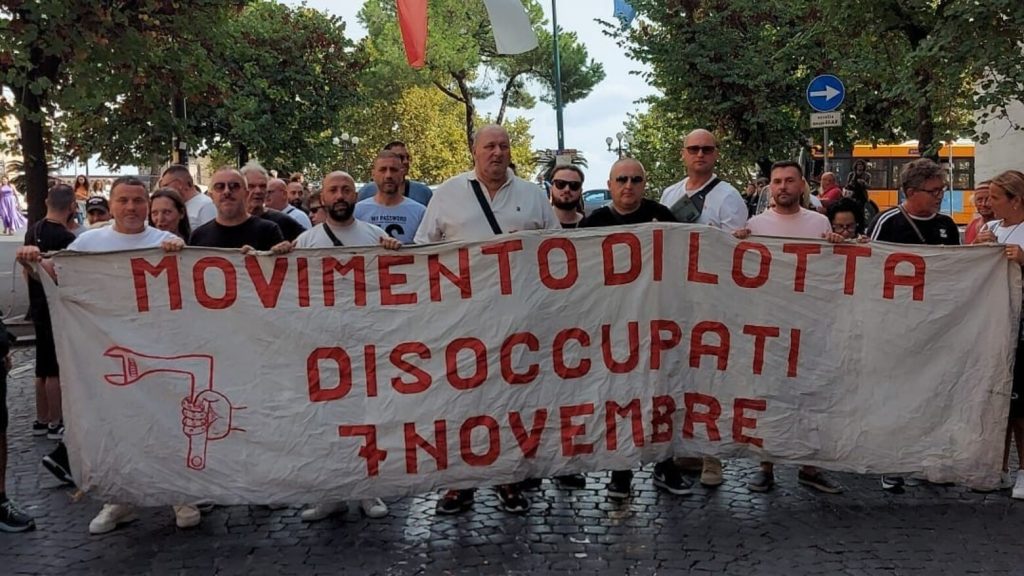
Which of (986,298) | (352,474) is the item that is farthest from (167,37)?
(986,298)

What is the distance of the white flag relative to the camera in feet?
40.1

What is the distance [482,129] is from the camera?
206 inches

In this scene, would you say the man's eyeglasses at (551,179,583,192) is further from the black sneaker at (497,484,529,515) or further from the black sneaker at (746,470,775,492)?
the black sneaker at (746,470,775,492)

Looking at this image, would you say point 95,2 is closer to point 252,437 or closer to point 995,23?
point 252,437

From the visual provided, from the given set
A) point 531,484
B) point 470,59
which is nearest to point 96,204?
point 531,484

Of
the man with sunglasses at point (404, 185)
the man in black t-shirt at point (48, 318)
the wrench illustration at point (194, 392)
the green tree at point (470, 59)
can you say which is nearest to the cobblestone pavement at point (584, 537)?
the wrench illustration at point (194, 392)

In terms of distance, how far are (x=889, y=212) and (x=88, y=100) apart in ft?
27.0

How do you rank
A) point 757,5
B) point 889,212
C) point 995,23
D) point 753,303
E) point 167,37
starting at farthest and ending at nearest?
point 757,5, point 167,37, point 995,23, point 889,212, point 753,303

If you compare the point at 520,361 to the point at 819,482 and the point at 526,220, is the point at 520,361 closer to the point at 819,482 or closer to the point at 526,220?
the point at 526,220

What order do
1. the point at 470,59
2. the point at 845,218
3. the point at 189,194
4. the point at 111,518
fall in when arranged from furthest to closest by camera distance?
the point at 470,59
the point at 189,194
the point at 845,218
the point at 111,518

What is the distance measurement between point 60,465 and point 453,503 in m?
2.31

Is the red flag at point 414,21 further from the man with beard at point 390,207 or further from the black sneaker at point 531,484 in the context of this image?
the black sneaker at point 531,484

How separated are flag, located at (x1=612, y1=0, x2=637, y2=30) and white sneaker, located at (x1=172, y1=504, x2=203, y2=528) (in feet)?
66.4

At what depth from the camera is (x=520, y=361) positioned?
4758 mm
